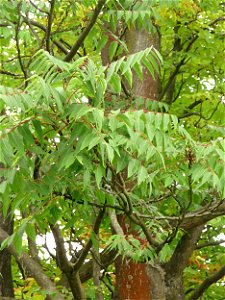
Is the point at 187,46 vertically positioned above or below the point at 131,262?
above

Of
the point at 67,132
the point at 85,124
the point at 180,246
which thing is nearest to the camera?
the point at 85,124

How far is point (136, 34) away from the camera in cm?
910

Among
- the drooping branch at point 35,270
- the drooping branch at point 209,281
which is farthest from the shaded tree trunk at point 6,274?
the drooping branch at point 209,281

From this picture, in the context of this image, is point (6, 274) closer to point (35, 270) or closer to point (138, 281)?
point (35, 270)

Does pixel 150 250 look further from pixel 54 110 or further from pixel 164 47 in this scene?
pixel 164 47

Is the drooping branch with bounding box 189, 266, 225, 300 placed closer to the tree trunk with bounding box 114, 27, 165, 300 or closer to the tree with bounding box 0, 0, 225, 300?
the tree with bounding box 0, 0, 225, 300

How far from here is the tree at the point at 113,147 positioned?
12.7ft

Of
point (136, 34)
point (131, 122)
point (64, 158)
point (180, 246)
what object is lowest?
point (64, 158)

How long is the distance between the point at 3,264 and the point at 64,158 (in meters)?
5.44

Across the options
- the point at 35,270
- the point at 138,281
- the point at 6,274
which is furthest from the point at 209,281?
the point at 6,274

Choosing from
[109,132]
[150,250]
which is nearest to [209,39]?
[150,250]

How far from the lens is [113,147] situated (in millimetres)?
3953

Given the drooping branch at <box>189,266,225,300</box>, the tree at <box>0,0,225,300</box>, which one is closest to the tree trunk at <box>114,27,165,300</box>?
the tree at <box>0,0,225,300</box>

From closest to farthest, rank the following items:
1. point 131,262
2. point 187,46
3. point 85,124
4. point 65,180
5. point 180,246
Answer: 1. point 85,124
2. point 65,180
3. point 131,262
4. point 180,246
5. point 187,46
